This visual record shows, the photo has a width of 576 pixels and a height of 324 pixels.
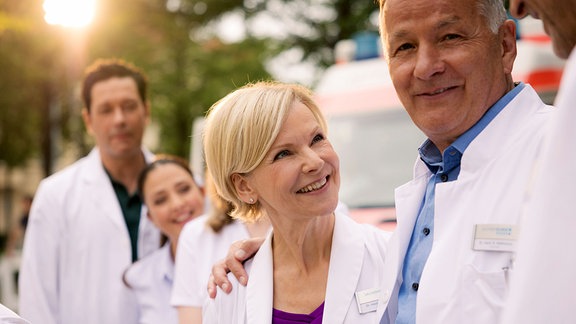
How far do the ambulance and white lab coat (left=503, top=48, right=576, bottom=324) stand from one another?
11.9 ft

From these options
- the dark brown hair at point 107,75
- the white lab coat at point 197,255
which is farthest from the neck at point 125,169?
the white lab coat at point 197,255

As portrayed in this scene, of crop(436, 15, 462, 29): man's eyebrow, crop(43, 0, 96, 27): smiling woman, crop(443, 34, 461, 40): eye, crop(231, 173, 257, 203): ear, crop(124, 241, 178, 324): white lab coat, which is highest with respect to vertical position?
crop(43, 0, 96, 27): smiling woman

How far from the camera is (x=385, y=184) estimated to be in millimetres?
5578

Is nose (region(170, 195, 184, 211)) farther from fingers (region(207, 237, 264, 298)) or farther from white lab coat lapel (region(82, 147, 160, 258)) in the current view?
fingers (region(207, 237, 264, 298))

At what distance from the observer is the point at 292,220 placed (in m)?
2.77

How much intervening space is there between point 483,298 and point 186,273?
1982mm

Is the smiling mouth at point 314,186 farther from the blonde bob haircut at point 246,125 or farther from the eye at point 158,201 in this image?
the eye at point 158,201

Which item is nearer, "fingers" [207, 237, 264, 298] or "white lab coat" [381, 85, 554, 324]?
"white lab coat" [381, 85, 554, 324]

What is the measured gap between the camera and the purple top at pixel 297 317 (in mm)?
2609

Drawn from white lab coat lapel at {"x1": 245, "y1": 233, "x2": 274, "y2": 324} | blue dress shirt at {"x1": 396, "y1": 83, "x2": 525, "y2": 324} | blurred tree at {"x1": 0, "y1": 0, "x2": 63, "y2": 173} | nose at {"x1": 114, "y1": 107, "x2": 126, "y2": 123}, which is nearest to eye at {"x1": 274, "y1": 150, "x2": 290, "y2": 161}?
white lab coat lapel at {"x1": 245, "y1": 233, "x2": 274, "y2": 324}

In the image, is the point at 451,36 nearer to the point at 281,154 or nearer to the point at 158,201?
the point at 281,154

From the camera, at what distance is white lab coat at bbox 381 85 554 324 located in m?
1.98

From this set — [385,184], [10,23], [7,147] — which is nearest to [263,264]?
[385,184]

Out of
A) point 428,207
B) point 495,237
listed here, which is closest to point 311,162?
point 428,207
